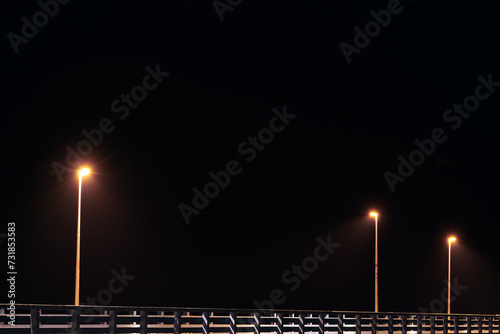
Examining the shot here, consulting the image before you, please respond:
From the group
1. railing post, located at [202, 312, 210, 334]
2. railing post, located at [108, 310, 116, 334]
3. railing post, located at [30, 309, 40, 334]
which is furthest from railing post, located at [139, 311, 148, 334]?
railing post, located at [30, 309, 40, 334]

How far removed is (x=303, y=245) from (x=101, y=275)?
17.5 meters

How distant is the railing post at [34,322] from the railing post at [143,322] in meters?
2.91

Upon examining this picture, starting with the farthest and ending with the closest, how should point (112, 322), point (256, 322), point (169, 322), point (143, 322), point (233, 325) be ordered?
point (256, 322) → point (233, 325) → point (169, 322) → point (143, 322) → point (112, 322)

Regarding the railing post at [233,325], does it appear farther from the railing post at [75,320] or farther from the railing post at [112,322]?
the railing post at [75,320]

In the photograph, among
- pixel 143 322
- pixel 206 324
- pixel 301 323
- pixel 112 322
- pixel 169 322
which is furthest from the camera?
pixel 301 323

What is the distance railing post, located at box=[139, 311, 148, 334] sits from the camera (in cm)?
1766

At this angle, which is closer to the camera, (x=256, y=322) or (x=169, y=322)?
(x=169, y=322)

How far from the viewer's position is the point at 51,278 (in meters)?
45.2

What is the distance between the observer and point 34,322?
15.1m

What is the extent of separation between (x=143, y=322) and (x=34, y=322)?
10.1 ft

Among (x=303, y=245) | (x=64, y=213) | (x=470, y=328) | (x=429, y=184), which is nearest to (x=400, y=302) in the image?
(x=303, y=245)

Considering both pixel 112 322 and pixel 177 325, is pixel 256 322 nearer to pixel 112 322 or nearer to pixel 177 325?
pixel 177 325

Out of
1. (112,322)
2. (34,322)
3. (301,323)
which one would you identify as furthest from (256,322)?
(34,322)

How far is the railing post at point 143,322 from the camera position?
17.7 m
